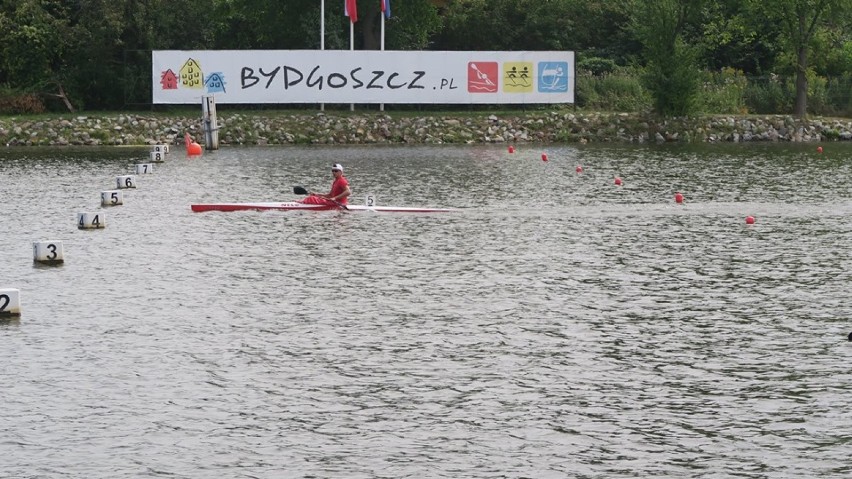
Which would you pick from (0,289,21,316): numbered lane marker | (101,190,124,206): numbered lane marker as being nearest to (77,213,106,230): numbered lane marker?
(101,190,124,206): numbered lane marker

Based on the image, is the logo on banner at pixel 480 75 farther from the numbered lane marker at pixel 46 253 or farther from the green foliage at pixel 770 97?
the numbered lane marker at pixel 46 253

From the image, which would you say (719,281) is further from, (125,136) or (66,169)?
(125,136)

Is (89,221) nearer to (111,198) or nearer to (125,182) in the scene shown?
(111,198)

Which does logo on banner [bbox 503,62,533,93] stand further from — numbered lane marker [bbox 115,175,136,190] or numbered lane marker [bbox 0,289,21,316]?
numbered lane marker [bbox 0,289,21,316]

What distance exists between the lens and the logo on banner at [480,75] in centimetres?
7331

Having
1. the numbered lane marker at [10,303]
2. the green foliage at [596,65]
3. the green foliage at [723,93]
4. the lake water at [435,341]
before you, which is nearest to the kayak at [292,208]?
the lake water at [435,341]

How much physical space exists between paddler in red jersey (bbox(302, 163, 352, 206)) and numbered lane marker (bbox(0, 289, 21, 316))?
1573 centimetres

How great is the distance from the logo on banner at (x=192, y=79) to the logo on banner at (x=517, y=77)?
15.2 meters

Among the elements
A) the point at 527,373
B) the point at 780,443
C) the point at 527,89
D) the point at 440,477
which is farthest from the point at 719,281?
the point at 527,89

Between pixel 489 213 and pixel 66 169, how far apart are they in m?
22.4

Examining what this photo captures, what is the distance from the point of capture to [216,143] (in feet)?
217

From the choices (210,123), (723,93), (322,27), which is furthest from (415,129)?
(723,93)

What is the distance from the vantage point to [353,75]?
7225 centimetres

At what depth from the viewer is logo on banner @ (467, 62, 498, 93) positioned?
73312mm
